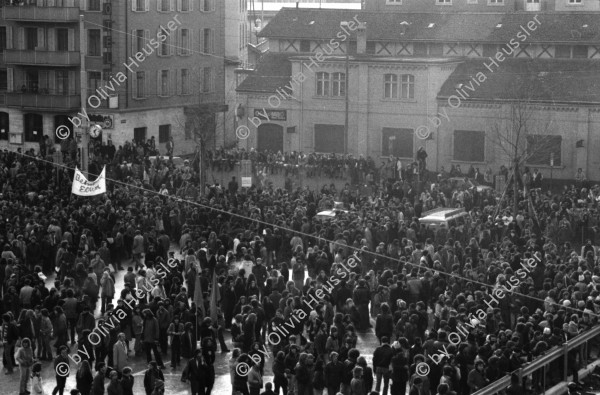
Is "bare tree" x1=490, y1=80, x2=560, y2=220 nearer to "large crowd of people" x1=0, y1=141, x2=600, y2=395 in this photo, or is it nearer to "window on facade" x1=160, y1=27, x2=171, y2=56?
"large crowd of people" x1=0, y1=141, x2=600, y2=395

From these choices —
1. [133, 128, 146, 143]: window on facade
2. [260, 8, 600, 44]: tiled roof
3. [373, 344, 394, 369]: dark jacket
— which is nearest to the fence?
[373, 344, 394, 369]: dark jacket

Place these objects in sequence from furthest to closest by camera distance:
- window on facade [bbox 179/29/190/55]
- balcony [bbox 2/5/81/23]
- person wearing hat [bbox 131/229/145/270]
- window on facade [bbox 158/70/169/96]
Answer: window on facade [bbox 179/29/190/55] < window on facade [bbox 158/70/169/96] < balcony [bbox 2/5/81/23] < person wearing hat [bbox 131/229/145/270]

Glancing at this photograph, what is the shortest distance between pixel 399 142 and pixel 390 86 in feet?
9.15

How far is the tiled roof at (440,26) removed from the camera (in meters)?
60.9

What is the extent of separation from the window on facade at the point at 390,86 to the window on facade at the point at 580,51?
8.63 m

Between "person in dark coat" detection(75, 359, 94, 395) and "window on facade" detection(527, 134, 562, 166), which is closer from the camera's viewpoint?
"person in dark coat" detection(75, 359, 94, 395)

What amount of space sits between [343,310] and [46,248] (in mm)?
10476

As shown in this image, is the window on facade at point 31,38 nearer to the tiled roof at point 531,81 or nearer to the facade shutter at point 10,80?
the facade shutter at point 10,80

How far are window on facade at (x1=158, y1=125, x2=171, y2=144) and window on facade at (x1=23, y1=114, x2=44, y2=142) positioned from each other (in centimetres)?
635

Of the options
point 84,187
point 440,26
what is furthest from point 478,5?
point 84,187

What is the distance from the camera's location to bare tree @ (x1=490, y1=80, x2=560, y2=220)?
5522 cm

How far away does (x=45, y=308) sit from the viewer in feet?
94.3

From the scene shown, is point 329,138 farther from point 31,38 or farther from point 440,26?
point 31,38

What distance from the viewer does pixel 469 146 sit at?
60375 millimetres
